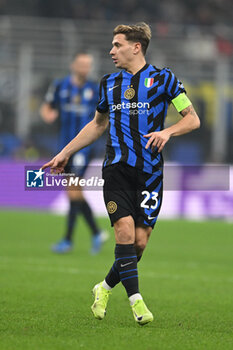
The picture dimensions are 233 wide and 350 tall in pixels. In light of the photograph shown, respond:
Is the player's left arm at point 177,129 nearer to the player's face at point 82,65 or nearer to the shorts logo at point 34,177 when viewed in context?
the shorts logo at point 34,177

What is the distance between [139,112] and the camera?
5141 millimetres

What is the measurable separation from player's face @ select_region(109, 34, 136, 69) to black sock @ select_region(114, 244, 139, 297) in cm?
124

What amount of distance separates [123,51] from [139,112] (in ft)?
1.42

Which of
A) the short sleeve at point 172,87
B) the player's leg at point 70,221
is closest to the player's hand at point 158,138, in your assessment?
the short sleeve at point 172,87

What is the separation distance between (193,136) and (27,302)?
13.4 metres

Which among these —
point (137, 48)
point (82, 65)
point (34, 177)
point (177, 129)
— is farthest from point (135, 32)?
point (82, 65)

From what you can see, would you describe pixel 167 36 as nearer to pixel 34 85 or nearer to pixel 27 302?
pixel 34 85

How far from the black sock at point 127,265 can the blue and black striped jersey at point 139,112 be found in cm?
54

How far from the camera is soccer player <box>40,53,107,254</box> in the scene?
33.2 ft

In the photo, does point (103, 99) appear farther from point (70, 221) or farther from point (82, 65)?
point (70, 221)

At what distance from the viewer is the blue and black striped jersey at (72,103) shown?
33.6 feet

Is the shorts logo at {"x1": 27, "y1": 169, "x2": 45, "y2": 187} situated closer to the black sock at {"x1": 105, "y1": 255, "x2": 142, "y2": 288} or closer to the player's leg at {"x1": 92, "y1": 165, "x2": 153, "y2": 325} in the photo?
the player's leg at {"x1": 92, "y1": 165, "x2": 153, "y2": 325}

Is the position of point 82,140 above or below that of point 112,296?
above

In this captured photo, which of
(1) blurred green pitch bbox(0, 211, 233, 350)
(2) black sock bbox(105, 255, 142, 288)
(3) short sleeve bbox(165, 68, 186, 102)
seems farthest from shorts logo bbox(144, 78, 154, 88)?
(1) blurred green pitch bbox(0, 211, 233, 350)
